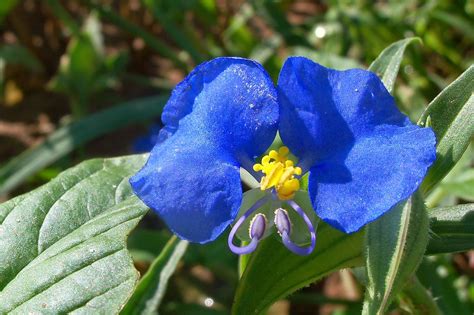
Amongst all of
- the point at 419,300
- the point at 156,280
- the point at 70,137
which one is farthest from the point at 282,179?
the point at 70,137

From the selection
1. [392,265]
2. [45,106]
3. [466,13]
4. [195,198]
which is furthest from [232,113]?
[45,106]

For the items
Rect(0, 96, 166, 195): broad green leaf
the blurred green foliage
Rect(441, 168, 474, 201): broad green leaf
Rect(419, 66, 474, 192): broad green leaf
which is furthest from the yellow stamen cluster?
Rect(0, 96, 166, 195): broad green leaf

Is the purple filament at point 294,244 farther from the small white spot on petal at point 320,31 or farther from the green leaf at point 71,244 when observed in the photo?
the small white spot on petal at point 320,31

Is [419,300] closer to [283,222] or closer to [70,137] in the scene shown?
[283,222]

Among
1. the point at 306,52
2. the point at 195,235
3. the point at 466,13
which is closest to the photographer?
the point at 195,235

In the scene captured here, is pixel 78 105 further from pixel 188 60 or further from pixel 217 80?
pixel 217 80

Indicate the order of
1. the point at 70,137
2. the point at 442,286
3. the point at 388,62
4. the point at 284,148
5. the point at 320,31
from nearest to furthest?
the point at 284,148
the point at 388,62
the point at 442,286
the point at 70,137
the point at 320,31
